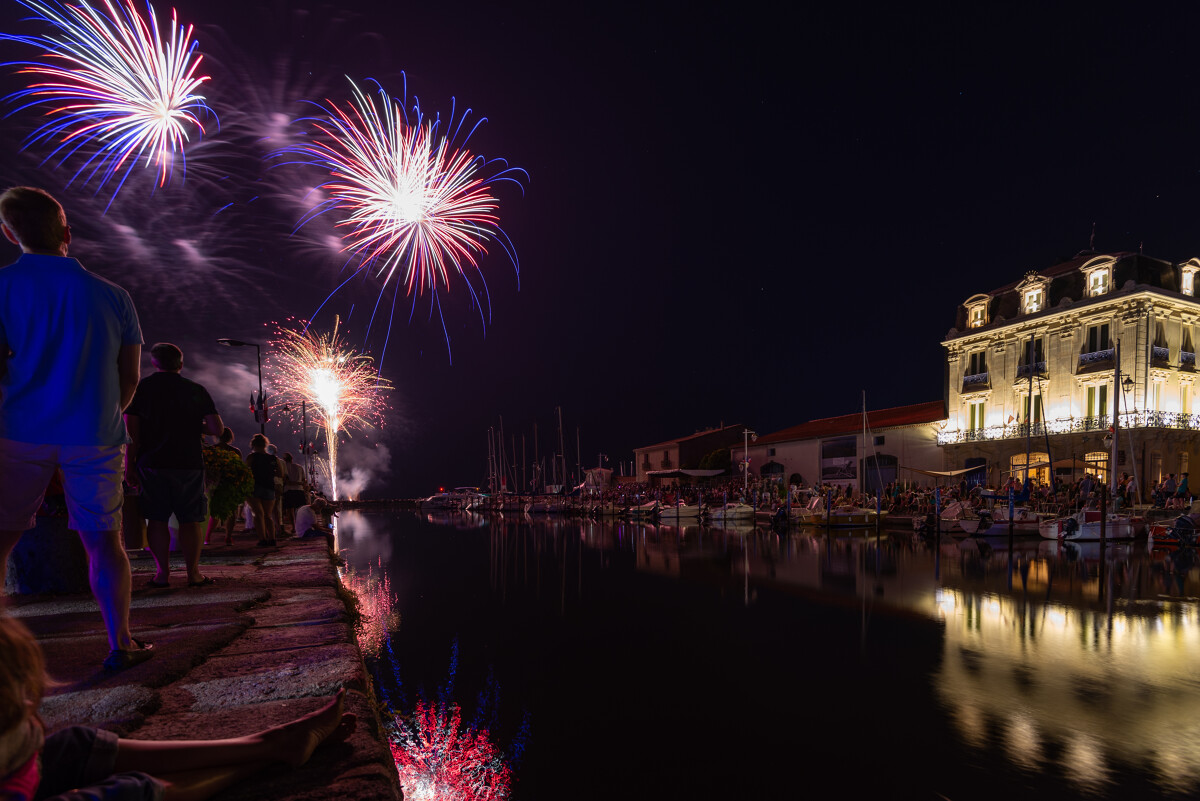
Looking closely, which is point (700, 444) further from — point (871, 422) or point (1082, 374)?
point (1082, 374)

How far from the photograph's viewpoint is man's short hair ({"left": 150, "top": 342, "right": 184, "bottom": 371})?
15.9 ft

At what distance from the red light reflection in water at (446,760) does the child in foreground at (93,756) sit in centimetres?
142

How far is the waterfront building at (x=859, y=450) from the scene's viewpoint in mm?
35344

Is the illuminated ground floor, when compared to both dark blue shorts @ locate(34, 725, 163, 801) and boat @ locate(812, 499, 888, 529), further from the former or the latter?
dark blue shorts @ locate(34, 725, 163, 801)

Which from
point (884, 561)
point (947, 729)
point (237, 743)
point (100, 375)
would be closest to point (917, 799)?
point (947, 729)

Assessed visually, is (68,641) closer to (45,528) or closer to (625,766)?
(45,528)

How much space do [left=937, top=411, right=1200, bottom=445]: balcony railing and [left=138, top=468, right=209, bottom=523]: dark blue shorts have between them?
2944 cm

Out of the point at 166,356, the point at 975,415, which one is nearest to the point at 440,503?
the point at 975,415

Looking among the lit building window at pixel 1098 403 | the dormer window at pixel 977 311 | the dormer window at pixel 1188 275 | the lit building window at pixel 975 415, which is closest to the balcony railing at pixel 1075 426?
the lit building window at pixel 1098 403

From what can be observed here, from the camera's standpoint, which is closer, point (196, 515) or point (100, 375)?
point (100, 375)

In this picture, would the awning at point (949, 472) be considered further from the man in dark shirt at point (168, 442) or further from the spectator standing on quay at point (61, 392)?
the spectator standing on quay at point (61, 392)

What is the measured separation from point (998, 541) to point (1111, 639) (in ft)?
55.9

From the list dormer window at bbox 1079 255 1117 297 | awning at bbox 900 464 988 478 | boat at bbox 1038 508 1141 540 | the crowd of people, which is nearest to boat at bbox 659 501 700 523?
awning at bbox 900 464 988 478

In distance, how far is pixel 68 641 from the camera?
362 centimetres
